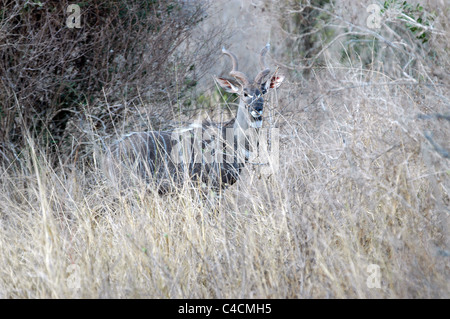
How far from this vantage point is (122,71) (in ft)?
18.0

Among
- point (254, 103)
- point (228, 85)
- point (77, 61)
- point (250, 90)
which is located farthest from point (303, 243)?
point (77, 61)

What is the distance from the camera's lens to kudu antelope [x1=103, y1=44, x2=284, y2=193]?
498cm

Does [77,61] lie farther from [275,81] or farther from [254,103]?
[275,81]

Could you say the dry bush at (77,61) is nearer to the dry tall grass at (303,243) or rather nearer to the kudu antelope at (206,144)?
the kudu antelope at (206,144)

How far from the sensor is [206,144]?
5.20 m

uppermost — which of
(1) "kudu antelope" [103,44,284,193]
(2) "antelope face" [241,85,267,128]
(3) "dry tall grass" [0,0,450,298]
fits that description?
(3) "dry tall grass" [0,0,450,298]

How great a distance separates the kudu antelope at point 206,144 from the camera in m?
4.98

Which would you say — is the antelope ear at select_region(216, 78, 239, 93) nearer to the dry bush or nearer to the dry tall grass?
the dry bush

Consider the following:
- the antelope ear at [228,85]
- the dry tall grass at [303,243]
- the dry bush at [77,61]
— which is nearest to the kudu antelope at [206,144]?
the antelope ear at [228,85]

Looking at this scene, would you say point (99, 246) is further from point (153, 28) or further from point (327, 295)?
point (153, 28)

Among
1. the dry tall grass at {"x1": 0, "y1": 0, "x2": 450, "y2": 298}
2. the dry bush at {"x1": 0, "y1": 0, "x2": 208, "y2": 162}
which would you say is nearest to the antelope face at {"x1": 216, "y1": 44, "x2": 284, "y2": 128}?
the dry bush at {"x1": 0, "y1": 0, "x2": 208, "y2": 162}

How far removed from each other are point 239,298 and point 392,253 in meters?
0.84
